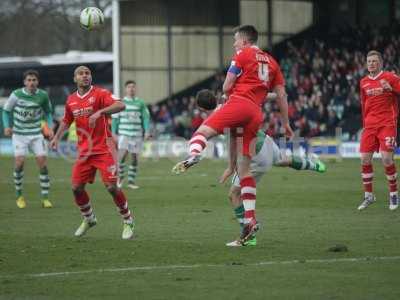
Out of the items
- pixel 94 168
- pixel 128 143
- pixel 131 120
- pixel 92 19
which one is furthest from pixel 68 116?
pixel 131 120

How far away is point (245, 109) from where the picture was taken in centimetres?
1199

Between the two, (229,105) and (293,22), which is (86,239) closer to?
(229,105)

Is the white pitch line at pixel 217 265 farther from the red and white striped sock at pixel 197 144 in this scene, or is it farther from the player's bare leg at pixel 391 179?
the player's bare leg at pixel 391 179

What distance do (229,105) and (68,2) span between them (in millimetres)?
57633

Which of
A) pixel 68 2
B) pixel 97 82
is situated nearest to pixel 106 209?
pixel 97 82

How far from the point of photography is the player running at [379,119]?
16.7 metres

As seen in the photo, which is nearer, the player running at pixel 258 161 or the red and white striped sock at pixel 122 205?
the player running at pixel 258 161

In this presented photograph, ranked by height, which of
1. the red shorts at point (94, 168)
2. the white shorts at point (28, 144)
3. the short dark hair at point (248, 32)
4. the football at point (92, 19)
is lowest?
the red shorts at point (94, 168)

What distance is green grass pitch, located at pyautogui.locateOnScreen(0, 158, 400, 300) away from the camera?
9.30m

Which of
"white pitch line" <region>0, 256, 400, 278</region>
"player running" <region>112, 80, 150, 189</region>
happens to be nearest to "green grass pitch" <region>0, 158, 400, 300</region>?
"white pitch line" <region>0, 256, 400, 278</region>

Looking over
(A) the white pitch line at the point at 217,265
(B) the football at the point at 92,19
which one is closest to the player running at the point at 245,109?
(A) the white pitch line at the point at 217,265

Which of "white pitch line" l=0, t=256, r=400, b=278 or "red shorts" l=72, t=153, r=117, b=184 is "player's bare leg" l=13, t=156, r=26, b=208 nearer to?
"red shorts" l=72, t=153, r=117, b=184

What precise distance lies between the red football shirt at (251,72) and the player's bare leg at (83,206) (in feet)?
8.62

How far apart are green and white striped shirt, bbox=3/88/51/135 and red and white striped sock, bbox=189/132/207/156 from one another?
738 cm
